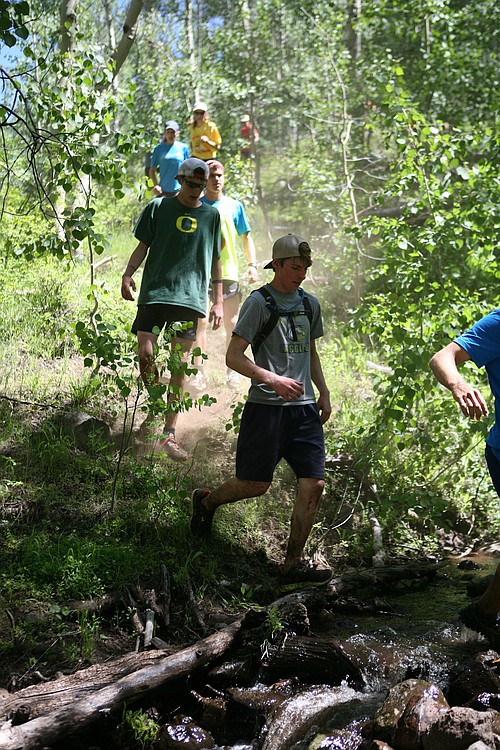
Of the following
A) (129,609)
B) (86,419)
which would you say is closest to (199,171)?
(86,419)

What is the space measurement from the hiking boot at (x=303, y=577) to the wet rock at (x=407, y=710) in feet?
3.67

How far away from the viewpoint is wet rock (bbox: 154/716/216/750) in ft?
11.4

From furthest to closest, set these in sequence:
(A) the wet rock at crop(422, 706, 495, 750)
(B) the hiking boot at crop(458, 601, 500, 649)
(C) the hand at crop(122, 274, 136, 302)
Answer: (C) the hand at crop(122, 274, 136, 302), (B) the hiking boot at crop(458, 601, 500, 649), (A) the wet rock at crop(422, 706, 495, 750)

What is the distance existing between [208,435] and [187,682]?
3.25 meters

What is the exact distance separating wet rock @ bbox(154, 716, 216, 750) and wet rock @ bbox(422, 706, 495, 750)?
1.08 metres

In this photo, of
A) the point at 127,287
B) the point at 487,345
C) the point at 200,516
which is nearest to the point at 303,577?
the point at 200,516

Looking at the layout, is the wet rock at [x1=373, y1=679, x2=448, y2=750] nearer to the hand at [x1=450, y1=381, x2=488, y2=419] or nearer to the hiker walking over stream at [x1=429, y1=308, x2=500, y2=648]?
the hiker walking over stream at [x1=429, y1=308, x2=500, y2=648]

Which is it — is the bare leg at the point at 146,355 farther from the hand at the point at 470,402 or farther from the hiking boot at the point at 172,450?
the hand at the point at 470,402

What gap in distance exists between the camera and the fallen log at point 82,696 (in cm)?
304

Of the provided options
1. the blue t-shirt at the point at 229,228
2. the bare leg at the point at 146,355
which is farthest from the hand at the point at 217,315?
the blue t-shirt at the point at 229,228

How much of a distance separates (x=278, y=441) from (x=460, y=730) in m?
2.07

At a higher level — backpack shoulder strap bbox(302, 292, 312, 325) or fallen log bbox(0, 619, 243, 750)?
backpack shoulder strap bbox(302, 292, 312, 325)

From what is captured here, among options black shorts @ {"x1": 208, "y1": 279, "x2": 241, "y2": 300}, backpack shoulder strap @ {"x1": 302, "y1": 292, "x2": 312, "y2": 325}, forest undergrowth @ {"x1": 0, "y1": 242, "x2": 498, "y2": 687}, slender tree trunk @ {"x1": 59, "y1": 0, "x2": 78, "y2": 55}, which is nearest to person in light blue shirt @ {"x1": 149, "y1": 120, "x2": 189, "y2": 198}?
slender tree trunk @ {"x1": 59, "y1": 0, "x2": 78, "y2": 55}

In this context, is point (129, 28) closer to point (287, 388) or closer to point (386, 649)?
point (287, 388)
